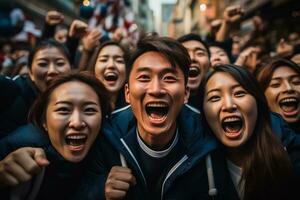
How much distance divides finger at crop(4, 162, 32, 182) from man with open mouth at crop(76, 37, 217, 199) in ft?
2.11

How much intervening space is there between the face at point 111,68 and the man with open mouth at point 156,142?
4.56 feet

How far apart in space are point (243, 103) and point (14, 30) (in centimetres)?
1043

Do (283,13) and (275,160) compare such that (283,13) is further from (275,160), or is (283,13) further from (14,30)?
(275,160)

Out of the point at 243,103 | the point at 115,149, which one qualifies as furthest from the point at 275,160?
the point at 115,149

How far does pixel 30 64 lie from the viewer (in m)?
4.23

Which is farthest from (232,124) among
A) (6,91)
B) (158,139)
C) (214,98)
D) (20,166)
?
(6,91)

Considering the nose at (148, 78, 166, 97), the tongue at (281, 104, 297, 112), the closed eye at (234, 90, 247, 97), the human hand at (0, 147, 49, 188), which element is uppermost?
the nose at (148, 78, 166, 97)

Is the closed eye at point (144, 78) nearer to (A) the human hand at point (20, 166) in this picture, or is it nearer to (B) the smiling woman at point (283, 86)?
(A) the human hand at point (20, 166)

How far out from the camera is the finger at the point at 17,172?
2.11m

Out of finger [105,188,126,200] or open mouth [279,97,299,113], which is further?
open mouth [279,97,299,113]

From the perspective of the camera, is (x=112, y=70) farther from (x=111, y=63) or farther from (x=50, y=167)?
(x=50, y=167)

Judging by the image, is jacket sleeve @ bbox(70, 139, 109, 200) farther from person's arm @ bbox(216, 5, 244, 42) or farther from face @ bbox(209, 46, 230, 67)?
person's arm @ bbox(216, 5, 244, 42)

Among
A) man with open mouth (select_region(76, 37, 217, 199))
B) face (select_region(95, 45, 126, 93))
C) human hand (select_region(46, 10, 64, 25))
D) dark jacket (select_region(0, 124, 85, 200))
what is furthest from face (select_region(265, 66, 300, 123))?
human hand (select_region(46, 10, 64, 25))

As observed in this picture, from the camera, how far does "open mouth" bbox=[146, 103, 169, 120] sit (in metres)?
2.75
